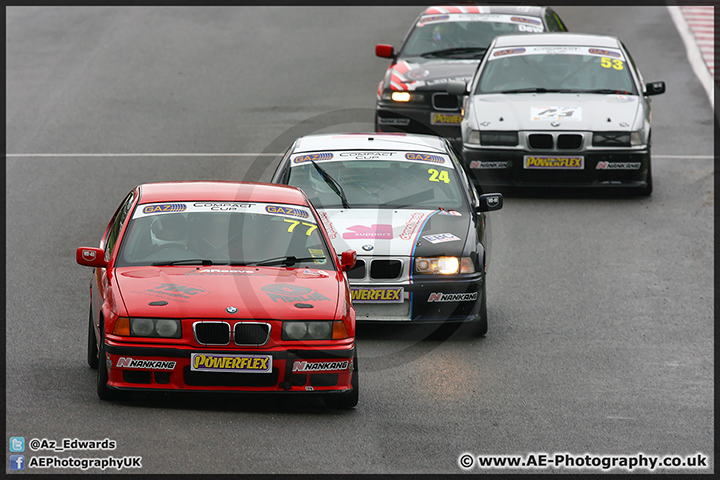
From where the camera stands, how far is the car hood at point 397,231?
970 cm

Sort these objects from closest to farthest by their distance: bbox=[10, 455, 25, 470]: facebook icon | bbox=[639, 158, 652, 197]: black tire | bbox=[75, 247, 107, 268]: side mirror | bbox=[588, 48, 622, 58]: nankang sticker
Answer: bbox=[10, 455, 25, 470]: facebook icon < bbox=[75, 247, 107, 268]: side mirror < bbox=[639, 158, 652, 197]: black tire < bbox=[588, 48, 622, 58]: nankang sticker

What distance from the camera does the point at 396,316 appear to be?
9617 mm

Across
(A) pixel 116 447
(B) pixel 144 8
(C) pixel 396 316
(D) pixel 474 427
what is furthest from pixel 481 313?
(B) pixel 144 8

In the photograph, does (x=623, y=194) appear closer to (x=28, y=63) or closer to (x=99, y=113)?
(x=99, y=113)

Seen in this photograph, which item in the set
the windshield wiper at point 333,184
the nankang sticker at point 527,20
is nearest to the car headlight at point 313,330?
the windshield wiper at point 333,184

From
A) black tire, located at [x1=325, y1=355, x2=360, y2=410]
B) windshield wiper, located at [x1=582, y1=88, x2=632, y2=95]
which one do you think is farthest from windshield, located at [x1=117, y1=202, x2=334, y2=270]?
windshield wiper, located at [x1=582, y1=88, x2=632, y2=95]

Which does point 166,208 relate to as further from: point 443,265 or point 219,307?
point 443,265

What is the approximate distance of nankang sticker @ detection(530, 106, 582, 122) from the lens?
47.7ft

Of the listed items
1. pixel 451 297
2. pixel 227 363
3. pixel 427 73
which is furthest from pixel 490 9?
pixel 227 363

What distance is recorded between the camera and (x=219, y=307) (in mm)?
7344

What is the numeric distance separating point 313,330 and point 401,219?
9.65ft

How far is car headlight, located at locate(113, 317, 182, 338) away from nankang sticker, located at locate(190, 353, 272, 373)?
212 millimetres

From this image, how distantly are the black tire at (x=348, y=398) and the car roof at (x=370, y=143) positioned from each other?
159 inches

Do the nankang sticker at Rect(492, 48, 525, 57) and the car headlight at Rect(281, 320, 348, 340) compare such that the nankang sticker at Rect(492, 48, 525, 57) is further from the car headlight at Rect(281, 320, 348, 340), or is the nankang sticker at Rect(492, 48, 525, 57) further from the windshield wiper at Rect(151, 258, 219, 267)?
the car headlight at Rect(281, 320, 348, 340)
